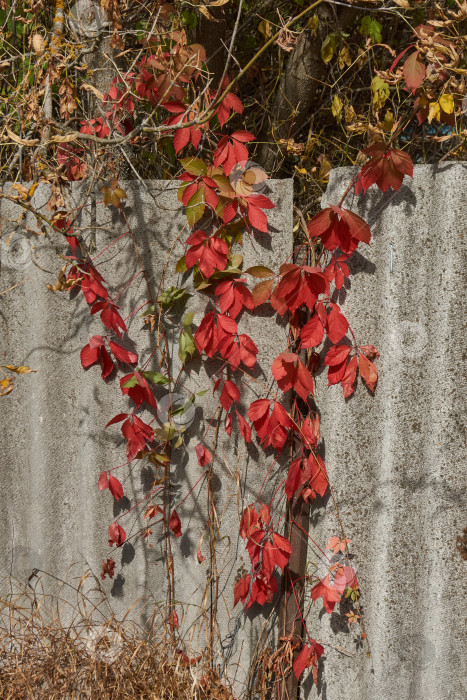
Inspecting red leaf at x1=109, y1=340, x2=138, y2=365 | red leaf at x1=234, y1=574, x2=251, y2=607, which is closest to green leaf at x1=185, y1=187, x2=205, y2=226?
red leaf at x1=109, y1=340, x2=138, y2=365

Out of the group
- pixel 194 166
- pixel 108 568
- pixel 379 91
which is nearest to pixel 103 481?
pixel 108 568

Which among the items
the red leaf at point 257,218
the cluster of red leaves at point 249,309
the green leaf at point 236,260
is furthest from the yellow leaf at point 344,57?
the green leaf at point 236,260

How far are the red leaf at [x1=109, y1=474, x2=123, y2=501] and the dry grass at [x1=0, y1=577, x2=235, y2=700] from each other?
1.08 feet

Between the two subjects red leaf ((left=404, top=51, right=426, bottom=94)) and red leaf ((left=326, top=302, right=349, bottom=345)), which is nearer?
red leaf ((left=404, top=51, right=426, bottom=94))

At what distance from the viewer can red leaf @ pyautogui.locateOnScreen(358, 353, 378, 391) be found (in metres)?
1.72

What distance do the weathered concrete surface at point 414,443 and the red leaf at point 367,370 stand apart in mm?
35

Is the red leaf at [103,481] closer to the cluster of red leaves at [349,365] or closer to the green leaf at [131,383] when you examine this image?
the green leaf at [131,383]

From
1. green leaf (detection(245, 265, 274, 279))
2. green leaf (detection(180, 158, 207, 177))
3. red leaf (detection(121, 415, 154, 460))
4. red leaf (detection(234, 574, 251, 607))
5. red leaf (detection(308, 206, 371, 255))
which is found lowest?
red leaf (detection(234, 574, 251, 607))

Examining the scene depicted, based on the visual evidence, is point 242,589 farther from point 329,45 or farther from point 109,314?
point 329,45

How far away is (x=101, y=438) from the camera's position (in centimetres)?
194

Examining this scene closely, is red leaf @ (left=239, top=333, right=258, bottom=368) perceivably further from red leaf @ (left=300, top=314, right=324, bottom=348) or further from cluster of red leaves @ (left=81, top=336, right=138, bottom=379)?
cluster of red leaves @ (left=81, top=336, right=138, bottom=379)

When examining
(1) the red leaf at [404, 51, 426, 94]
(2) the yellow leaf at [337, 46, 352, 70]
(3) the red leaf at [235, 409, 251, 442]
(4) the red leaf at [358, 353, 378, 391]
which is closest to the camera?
(1) the red leaf at [404, 51, 426, 94]

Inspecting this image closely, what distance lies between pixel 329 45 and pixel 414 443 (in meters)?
1.41

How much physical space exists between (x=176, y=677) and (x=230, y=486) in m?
0.60
